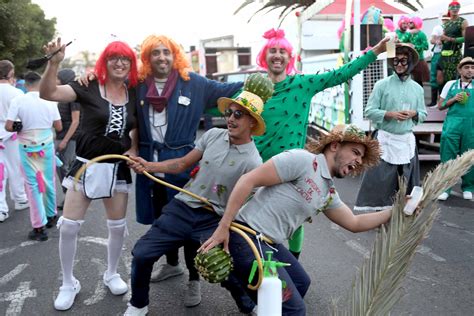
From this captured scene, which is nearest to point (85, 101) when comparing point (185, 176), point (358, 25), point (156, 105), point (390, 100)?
point (156, 105)

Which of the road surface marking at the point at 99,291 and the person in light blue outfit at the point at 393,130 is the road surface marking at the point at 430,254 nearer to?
the person in light blue outfit at the point at 393,130

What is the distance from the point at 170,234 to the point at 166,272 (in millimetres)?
1232

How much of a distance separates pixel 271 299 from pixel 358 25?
549cm

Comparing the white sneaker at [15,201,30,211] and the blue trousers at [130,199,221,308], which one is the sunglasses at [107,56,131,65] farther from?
the white sneaker at [15,201,30,211]

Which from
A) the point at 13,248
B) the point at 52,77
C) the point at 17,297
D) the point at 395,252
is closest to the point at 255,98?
the point at 52,77

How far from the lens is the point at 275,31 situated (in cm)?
321

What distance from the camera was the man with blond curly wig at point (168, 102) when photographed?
9.73 ft

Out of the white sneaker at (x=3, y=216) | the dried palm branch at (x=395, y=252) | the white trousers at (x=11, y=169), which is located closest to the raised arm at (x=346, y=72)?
the dried palm branch at (x=395, y=252)

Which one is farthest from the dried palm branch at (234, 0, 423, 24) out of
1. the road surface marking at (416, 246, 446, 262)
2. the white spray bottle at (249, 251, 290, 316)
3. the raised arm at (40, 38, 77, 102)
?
the white spray bottle at (249, 251, 290, 316)

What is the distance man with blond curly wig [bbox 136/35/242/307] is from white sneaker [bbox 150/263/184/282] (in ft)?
2.02

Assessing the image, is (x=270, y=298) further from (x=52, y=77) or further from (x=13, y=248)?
(x=13, y=248)

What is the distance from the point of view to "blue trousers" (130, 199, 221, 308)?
253 cm

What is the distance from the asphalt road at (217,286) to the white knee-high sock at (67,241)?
27cm

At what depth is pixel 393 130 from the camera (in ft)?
15.3
